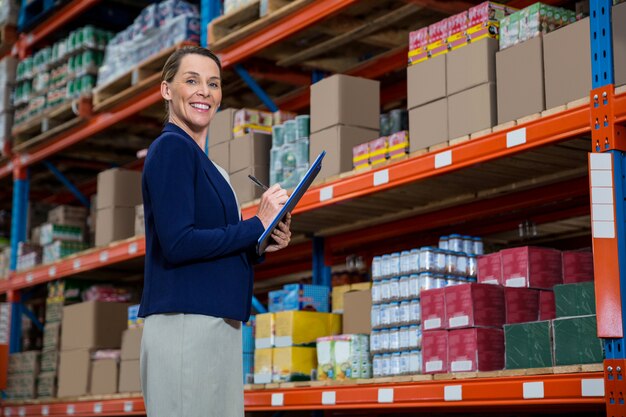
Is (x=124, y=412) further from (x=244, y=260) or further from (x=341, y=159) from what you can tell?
(x=244, y=260)

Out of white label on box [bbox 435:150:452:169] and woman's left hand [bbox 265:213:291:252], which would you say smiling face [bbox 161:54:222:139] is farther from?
white label on box [bbox 435:150:452:169]

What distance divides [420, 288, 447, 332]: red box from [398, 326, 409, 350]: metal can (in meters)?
0.16

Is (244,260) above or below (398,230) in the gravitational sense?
below

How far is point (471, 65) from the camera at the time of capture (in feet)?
14.1

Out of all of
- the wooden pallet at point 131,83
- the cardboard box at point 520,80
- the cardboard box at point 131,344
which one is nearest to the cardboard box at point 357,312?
the cardboard box at point 520,80

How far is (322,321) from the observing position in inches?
214

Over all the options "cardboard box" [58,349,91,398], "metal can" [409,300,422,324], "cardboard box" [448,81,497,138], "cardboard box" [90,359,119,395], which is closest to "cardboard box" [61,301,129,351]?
"cardboard box" [58,349,91,398]

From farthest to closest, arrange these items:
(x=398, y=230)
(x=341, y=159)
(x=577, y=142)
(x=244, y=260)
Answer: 1. (x=398, y=230)
2. (x=341, y=159)
3. (x=577, y=142)
4. (x=244, y=260)

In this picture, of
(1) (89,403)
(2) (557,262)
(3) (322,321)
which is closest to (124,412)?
(1) (89,403)

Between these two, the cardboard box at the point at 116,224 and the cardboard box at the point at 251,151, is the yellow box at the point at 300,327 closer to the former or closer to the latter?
the cardboard box at the point at 251,151

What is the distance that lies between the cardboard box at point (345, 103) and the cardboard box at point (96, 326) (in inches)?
Result: 113

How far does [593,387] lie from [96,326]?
179 inches

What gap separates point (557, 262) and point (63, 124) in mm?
5076

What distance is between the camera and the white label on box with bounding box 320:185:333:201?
5166mm
